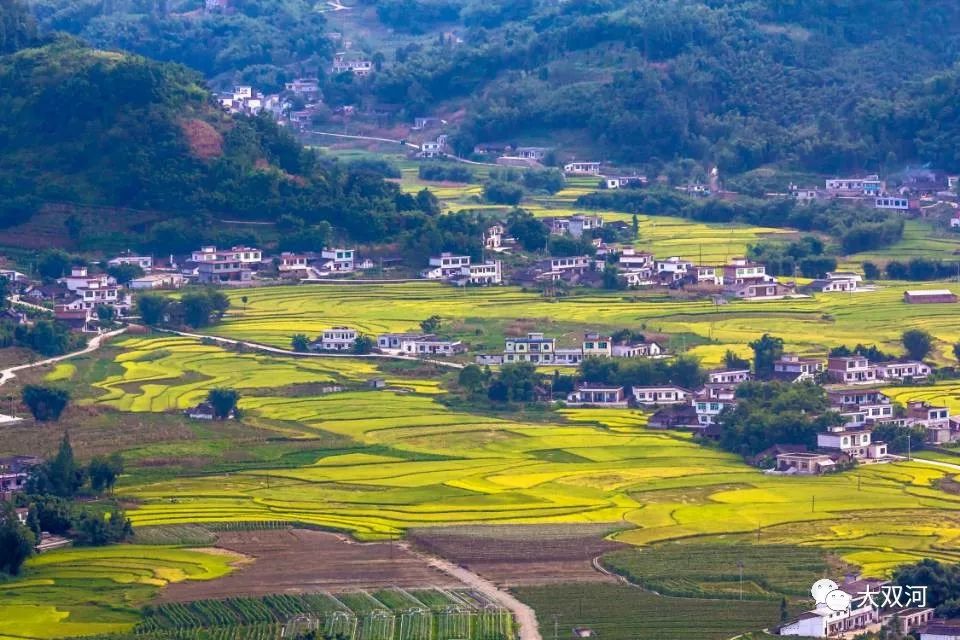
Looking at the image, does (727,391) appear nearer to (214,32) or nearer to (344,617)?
(344,617)

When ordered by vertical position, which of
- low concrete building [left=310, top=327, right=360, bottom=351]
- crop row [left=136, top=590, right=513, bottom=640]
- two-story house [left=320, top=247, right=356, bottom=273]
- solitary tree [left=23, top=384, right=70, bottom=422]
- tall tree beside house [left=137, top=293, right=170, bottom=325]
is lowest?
crop row [left=136, top=590, right=513, bottom=640]

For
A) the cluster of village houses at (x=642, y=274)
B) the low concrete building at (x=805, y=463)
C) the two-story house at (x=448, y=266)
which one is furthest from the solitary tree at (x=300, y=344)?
the low concrete building at (x=805, y=463)

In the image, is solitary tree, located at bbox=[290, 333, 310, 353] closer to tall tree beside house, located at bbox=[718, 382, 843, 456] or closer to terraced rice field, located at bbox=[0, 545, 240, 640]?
tall tree beside house, located at bbox=[718, 382, 843, 456]

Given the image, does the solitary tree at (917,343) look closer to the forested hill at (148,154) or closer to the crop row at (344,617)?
the forested hill at (148,154)

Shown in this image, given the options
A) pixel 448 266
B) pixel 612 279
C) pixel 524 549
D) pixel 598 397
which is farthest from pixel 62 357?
pixel 524 549

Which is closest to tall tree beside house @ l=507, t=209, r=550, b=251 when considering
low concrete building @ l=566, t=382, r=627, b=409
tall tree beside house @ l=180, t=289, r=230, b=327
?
tall tree beside house @ l=180, t=289, r=230, b=327

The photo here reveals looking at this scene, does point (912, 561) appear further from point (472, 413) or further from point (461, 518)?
point (472, 413)

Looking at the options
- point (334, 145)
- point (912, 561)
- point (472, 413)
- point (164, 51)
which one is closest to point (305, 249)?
point (472, 413)
